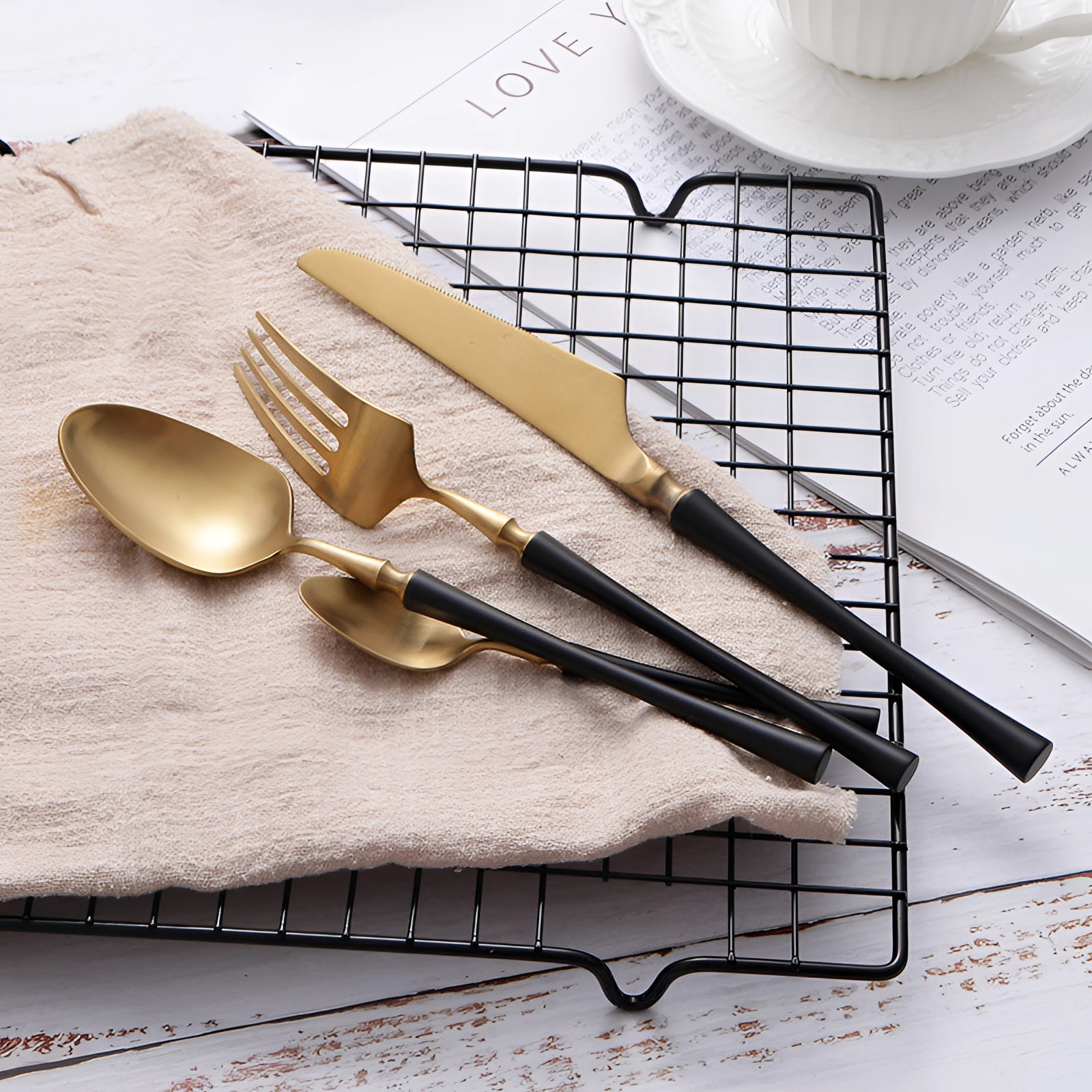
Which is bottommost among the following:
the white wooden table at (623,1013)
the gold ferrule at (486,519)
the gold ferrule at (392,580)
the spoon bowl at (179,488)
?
the white wooden table at (623,1013)

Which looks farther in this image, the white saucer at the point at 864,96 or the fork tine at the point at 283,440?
the white saucer at the point at 864,96

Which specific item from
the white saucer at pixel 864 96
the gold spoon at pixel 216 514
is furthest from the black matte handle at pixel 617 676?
the white saucer at pixel 864 96

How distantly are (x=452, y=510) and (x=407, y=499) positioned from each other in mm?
24

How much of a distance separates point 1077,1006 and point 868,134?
55 cm

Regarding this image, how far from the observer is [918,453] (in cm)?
66

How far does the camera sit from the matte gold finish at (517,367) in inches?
22.4

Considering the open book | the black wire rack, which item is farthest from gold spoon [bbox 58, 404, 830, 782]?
the open book

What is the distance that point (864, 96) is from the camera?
0.77m

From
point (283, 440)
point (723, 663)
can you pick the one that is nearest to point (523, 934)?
point (723, 663)

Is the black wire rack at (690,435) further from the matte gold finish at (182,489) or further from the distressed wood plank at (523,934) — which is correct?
the matte gold finish at (182,489)

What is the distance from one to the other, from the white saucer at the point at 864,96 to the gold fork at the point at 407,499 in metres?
0.35

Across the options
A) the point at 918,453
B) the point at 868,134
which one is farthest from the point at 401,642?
the point at 868,134

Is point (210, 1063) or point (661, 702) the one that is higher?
point (661, 702)

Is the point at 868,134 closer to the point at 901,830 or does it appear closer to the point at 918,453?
the point at 918,453
